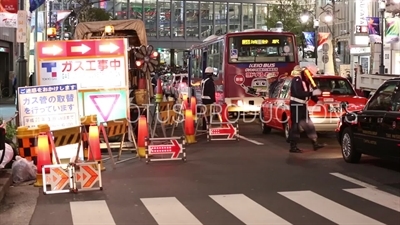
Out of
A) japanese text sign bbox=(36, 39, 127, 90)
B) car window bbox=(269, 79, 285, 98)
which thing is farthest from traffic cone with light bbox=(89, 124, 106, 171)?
car window bbox=(269, 79, 285, 98)

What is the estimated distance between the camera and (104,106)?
13719 millimetres

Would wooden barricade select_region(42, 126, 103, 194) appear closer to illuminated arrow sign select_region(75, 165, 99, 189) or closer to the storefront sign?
illuminated arrow sign select_region(75, 165, 99, 189)

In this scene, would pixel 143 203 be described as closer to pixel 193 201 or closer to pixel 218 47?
pixel 193 201

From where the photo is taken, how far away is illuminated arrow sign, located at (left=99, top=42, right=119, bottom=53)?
13.9 metres

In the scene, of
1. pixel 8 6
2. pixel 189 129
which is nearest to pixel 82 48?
pixel 189 129

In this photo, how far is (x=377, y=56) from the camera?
3856cm

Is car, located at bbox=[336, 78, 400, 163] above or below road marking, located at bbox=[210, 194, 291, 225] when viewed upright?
above

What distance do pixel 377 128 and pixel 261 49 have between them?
38.7ft

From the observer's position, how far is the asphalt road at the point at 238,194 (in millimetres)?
7855

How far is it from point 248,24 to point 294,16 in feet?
115

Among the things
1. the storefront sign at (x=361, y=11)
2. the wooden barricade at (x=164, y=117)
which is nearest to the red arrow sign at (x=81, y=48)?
the wooden barricade at (x=164, y=117)

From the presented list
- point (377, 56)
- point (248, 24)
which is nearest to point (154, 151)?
point (377, 56)

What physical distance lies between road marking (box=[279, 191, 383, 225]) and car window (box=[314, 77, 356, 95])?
7.38 m

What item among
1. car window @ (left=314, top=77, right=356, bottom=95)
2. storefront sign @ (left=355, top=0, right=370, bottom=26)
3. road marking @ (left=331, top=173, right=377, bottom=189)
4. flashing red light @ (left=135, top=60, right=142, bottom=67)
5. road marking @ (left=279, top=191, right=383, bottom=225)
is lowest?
road marking @ (left=331, top=173, right=377, bottom=189)
